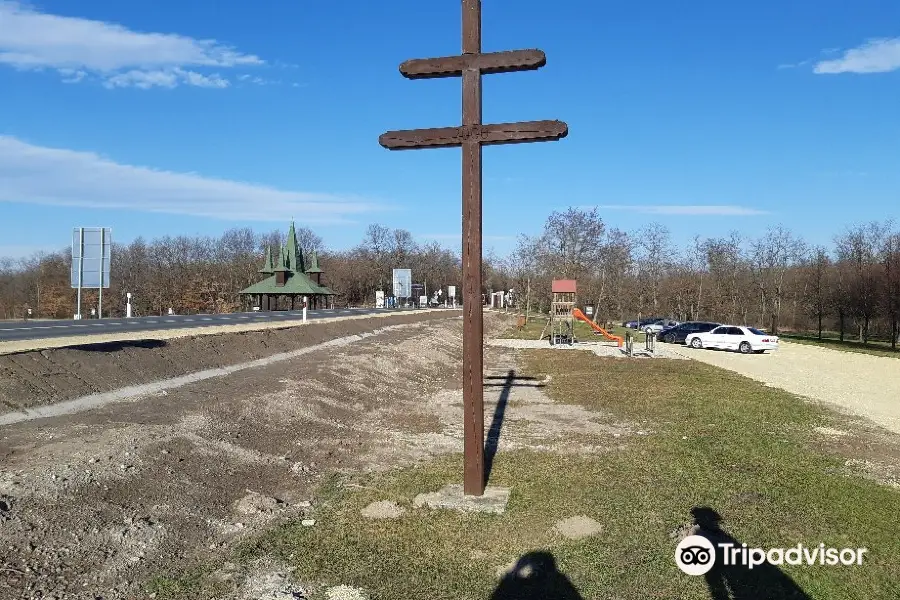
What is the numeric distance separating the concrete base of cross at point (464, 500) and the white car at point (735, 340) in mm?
28836

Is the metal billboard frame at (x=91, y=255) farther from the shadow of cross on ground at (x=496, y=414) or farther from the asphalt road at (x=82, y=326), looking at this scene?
the shadow of cross on ground at (x=496, y=414)

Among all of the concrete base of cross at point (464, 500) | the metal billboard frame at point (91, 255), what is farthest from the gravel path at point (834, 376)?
the metal billboard frame at point (91, 255)

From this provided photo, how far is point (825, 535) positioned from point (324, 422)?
22.9 ft

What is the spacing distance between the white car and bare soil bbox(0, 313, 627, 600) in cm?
2044

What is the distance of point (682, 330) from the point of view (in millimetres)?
37719

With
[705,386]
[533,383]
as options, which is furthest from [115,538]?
[705,386]

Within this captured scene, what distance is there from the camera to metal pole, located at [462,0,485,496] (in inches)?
252

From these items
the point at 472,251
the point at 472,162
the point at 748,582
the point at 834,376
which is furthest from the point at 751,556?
the point at 834,376

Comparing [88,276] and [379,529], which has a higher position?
[88,276]

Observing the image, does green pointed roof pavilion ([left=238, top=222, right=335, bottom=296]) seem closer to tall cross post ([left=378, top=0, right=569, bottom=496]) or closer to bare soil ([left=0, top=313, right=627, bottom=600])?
bare soil ([left=0, top=313, right=627, bottom=600])

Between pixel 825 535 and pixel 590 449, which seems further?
pixel 590 449

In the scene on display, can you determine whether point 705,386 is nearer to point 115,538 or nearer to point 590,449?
point 590,449

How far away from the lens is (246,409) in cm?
961

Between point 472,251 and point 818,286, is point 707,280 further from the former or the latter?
point 472,251
